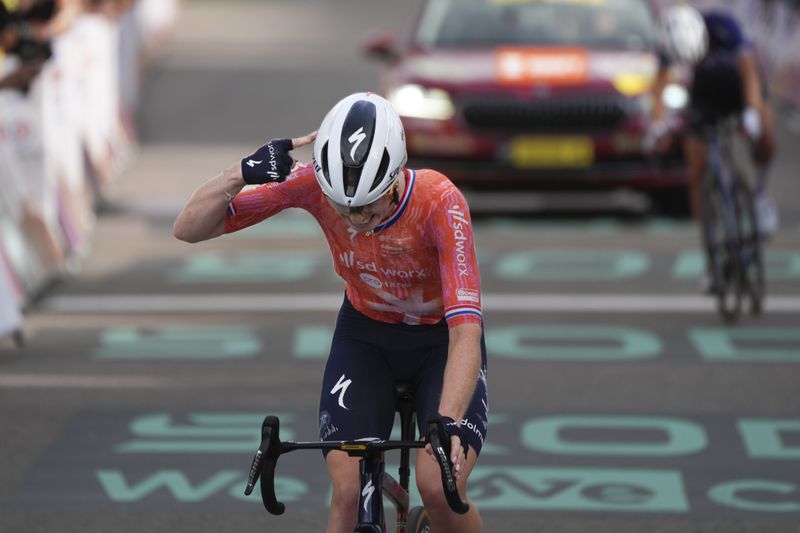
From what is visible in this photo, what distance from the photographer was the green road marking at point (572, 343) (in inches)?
429

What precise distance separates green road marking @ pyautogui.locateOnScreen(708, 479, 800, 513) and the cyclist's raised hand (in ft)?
10.1

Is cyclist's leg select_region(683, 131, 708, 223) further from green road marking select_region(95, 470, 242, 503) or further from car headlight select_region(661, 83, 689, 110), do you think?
green road marking select_region(95, 470, 242, 503)

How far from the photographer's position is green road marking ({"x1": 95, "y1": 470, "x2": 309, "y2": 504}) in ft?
26.2

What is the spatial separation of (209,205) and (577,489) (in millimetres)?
2915

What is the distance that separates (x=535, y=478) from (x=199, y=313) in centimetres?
437

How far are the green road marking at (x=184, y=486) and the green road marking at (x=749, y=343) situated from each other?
3.54 meters

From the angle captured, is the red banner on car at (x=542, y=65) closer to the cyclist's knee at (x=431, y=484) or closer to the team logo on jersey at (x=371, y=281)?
the team logo on jersey at (x=371, y=281)

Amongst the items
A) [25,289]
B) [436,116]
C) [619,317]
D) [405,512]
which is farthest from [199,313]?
[405,512]

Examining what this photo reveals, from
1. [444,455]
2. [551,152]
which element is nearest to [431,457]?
[444,455]

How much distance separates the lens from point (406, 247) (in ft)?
19.2

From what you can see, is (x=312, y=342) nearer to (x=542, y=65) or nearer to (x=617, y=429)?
(x=617, y=429)

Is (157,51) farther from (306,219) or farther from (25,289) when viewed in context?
(25,289)

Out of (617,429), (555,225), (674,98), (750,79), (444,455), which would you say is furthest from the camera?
(555,225)

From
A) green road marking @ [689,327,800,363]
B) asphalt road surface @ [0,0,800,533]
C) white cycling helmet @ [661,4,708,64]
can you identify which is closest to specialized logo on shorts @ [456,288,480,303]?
asphalt road surface @ [0,0,800,533]
